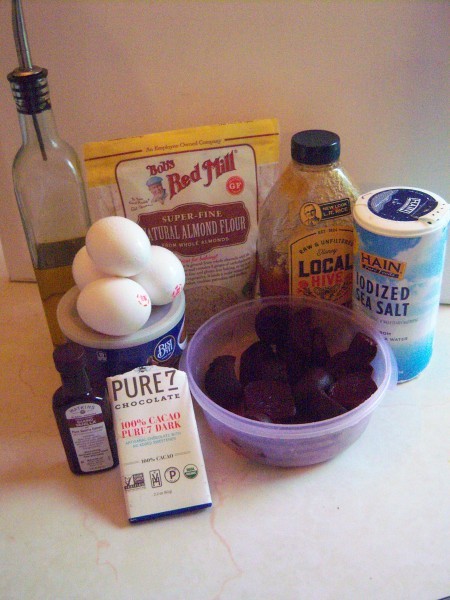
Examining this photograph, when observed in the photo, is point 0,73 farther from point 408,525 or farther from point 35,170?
point 408,525

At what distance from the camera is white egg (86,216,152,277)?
0.67 metres

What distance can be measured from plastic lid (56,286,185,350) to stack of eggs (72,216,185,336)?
0.01m

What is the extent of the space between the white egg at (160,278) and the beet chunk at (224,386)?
0.10 metres

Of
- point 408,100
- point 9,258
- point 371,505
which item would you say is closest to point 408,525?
point 371,505

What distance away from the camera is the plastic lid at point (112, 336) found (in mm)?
708

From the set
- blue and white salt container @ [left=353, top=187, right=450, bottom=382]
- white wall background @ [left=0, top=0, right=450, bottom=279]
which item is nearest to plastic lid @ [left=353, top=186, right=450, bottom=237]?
blue and white salt container @ [left=353, top=187, right=450, bottom=382]

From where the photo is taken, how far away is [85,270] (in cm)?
71

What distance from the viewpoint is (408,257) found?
0.69 meters

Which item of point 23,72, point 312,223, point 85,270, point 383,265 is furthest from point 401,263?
point 23,72

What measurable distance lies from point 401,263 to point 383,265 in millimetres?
22

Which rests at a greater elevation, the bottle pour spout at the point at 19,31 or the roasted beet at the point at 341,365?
the bottle pour spout at the point at 19,31

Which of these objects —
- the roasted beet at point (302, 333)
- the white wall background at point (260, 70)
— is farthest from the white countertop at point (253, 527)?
the white wall background at point (260, 70)

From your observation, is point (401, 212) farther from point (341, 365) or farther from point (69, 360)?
point (69, 360)

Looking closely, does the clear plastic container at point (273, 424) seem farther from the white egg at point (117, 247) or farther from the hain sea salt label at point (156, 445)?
the white egg at point (117, 247)
